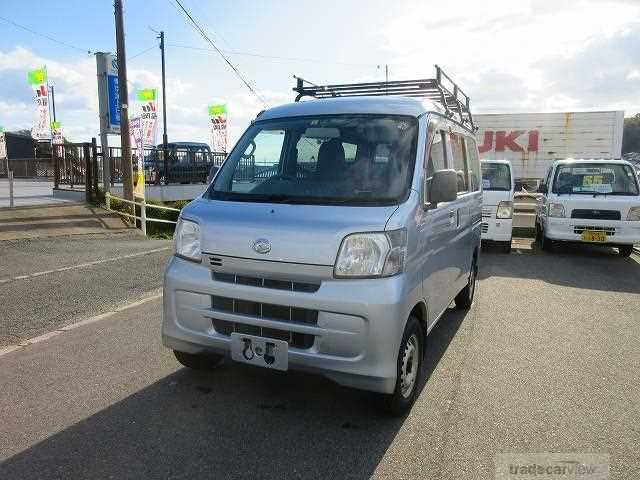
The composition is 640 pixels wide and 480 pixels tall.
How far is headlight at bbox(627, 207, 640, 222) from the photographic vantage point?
9289mm

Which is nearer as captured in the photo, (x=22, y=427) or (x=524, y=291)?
(x=22, y=427)

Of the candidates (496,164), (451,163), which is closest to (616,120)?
(496,164)

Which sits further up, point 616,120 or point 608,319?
point 616,120

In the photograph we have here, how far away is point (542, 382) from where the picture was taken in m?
3.93

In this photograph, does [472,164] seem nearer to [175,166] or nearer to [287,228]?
[287,228]

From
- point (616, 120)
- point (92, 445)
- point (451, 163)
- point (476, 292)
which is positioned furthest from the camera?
point (616, 120)

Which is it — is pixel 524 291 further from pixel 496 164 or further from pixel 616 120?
pixel 616 120

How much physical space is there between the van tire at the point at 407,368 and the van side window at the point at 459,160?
1629 mm

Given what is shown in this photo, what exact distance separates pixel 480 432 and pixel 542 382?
3.51 feet

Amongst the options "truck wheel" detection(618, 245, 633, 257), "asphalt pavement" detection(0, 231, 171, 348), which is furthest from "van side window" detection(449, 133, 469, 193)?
"truck wheel" detection(618, 245, 633, 257)

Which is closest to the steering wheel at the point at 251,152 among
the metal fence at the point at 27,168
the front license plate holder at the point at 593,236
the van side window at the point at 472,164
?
the van side window at the point at 472,164

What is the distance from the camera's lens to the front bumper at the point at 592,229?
30.5ft

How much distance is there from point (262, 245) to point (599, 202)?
851 centimetres

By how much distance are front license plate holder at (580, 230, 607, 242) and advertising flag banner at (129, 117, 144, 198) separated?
1066 cm
